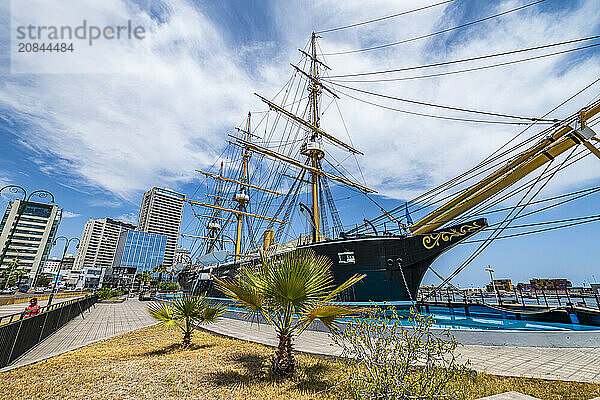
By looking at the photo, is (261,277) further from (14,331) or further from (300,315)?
(14,331)

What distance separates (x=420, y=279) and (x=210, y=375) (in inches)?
498

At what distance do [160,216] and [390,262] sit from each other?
19287cm

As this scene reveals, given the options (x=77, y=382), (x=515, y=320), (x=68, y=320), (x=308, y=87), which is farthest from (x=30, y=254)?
(x=515, y=320)

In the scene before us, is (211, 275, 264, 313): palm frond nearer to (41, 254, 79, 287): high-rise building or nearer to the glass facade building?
(41, 254, 79, 287): high-rise building

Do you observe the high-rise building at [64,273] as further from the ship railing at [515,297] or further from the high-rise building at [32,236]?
the ship railing at [515,297]

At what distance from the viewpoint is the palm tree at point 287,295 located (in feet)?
17.6

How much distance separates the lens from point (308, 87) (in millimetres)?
28078

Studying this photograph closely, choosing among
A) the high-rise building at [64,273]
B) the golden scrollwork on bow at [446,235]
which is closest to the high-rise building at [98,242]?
the high-rise building at [64,273]

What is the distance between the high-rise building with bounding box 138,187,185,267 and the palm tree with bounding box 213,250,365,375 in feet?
600

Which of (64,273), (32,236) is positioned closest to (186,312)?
(32,236)

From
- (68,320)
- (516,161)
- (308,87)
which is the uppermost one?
(308,87)

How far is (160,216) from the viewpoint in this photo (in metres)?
180

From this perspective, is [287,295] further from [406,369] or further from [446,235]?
[446,235]

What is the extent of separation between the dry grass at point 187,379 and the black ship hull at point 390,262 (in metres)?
8.59
